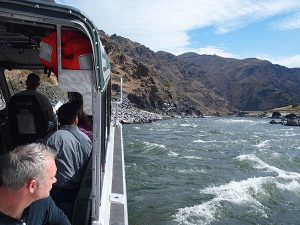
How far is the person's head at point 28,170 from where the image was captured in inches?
117

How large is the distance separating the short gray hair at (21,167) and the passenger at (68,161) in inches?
69.6

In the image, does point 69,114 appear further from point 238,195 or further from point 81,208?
point 238,195

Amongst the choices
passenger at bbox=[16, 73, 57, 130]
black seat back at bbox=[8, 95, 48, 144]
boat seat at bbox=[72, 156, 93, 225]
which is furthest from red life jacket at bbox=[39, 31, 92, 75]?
passenger at bbox=[16, 73, 57, 130]

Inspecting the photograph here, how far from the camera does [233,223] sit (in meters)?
15.0

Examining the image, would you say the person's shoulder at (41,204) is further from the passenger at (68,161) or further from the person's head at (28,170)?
→ the passenger at (68,161)

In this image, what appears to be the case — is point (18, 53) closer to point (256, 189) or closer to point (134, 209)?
point (134, 209)

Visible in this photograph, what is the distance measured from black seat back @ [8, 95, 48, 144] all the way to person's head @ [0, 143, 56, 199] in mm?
3513

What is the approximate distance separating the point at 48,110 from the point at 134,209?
31.3ft

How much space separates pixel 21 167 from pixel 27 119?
372cm

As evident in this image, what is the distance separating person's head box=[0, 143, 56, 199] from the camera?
2.97 meters

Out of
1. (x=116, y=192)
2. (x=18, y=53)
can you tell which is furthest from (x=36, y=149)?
(x=18, y=53)

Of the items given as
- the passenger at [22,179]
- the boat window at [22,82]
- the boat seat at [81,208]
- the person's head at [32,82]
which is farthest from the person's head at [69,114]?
the boat window at [22,82]

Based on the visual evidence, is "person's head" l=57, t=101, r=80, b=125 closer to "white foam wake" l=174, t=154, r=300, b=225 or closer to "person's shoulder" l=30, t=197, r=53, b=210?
"person's shoulder" l=30, t=197, r=53, b=210

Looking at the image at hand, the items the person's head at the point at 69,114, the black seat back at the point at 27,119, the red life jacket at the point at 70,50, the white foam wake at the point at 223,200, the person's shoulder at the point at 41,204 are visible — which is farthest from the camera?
the white foam wake at the point at 223,200
